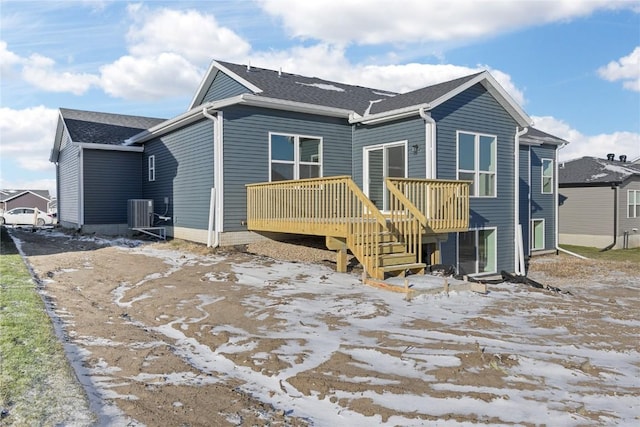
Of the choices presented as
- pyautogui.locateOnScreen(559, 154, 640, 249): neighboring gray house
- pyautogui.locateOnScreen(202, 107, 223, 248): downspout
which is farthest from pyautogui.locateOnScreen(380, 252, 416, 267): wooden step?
pyautogui.locateOnScreen(559, 154, 640, 249): neighboring gray house

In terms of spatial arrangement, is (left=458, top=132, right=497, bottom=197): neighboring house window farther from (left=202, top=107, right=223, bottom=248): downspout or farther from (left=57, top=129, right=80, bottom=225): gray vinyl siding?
(left=57, top=129, right=80, bottom=225): gray vinyl siding

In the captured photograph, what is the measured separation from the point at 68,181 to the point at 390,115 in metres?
14.8

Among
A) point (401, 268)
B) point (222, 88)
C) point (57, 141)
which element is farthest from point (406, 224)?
point (57, 141)

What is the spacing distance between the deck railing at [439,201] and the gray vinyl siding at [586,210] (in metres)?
17.5

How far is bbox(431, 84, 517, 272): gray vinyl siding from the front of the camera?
A: 1210cm

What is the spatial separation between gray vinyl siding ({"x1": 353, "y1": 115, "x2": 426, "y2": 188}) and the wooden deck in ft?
5.45

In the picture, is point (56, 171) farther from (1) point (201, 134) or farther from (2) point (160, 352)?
(2) point (160, 352)

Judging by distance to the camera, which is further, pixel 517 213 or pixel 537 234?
pixel 537 234

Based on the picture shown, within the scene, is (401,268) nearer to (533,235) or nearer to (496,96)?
(496,96)

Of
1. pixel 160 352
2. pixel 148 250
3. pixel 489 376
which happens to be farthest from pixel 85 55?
pixel 489 376

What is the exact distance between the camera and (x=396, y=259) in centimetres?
865

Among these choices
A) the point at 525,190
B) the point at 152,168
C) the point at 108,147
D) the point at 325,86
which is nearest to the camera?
the point at 325,86

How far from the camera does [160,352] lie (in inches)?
176

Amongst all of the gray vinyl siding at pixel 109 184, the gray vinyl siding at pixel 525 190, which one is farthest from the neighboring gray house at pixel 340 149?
the gray vinyl siding at pixel 525 190
